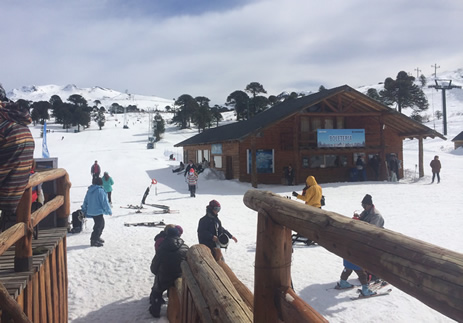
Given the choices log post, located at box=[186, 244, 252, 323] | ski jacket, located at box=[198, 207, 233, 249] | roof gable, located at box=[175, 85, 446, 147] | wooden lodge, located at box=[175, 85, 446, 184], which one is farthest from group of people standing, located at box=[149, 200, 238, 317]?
wooden lodge, located at box=[175, 85, 446, 184]

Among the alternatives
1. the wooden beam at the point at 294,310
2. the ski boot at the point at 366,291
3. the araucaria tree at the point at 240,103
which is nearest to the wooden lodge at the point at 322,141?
the ski boot at the point at 366,291

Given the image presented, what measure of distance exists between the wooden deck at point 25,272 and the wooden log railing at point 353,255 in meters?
1.85

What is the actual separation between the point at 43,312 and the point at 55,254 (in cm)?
75

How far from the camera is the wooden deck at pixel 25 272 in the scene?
2.57 m

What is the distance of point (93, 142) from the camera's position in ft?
189

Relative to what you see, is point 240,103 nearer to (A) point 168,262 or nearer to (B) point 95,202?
(B) point 95,202

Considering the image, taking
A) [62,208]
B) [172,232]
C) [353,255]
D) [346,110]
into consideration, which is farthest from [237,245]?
[346,110]

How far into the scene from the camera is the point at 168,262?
5.00 m

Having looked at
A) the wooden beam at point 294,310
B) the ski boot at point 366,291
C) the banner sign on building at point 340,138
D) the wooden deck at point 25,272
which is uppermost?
the banner sign on building at point 340,138

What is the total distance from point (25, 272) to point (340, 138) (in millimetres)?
20969

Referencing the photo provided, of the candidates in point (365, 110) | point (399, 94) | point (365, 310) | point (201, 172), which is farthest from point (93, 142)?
point (365, 310)

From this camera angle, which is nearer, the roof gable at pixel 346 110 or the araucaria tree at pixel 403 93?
the roof gable at pixel 346 110

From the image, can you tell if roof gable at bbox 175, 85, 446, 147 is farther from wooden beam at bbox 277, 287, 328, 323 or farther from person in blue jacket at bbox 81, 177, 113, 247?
wooden beam at bbox 277, 287, 328, 323

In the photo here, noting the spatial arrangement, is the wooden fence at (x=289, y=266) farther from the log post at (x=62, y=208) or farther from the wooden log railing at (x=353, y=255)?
the log post at (x=62, y=208)
